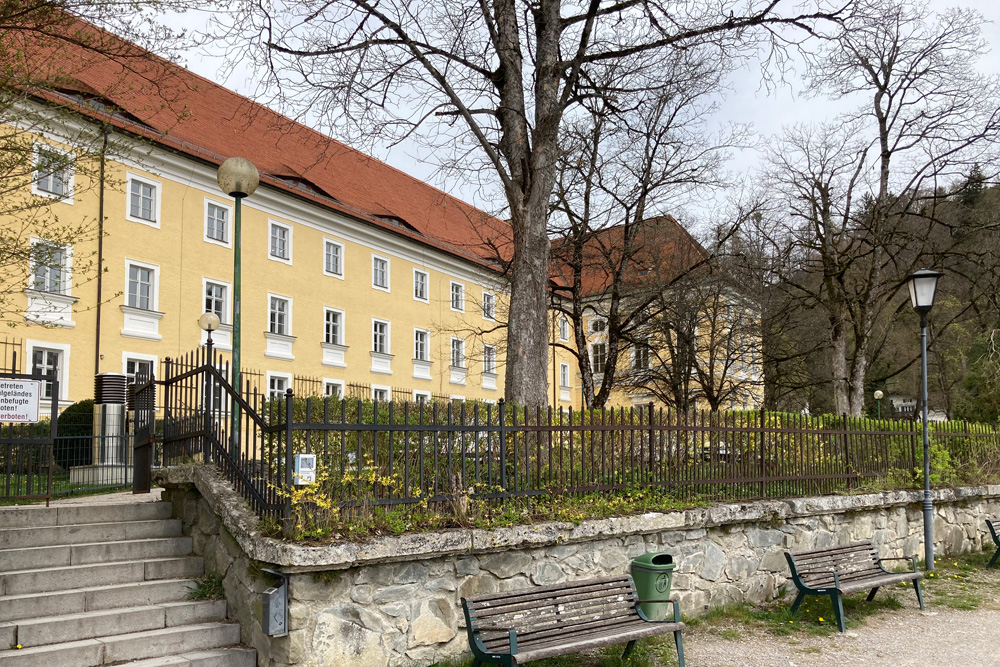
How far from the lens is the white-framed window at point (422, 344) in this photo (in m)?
35.5

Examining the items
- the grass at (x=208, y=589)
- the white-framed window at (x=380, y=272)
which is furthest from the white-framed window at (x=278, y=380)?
the grass at (x=208, y=589)

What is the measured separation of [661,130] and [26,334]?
16489 mm

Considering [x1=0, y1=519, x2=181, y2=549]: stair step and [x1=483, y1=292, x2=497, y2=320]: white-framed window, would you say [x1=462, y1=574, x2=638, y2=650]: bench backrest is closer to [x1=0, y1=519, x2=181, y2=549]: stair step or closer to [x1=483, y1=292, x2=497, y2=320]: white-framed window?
[x1=0, y1=519, x2=181, y2=549]: stair step

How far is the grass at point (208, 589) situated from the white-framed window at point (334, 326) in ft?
81.4

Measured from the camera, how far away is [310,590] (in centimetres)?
534

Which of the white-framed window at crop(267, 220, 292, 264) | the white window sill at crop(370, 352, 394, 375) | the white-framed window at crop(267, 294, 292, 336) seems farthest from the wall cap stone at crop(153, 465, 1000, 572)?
the white window sill at crop(370, 352, 394, 375)

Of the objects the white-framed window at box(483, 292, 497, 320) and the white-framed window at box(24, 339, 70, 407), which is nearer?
the white-framed window at box(483, 292, 497, 320)

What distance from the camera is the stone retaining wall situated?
17.6ft

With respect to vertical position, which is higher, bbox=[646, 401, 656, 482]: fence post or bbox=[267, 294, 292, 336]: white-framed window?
bbox=[267, 294, 292, 336]: white-framed window

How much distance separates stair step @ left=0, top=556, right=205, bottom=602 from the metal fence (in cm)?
84

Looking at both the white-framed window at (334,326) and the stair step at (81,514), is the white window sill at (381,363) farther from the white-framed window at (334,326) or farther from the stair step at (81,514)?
the stair step at (81,514)

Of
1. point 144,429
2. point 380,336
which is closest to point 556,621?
point 144,429

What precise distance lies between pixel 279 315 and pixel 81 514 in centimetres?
2231

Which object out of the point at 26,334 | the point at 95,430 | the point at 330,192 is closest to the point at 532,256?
the point at 95,430
